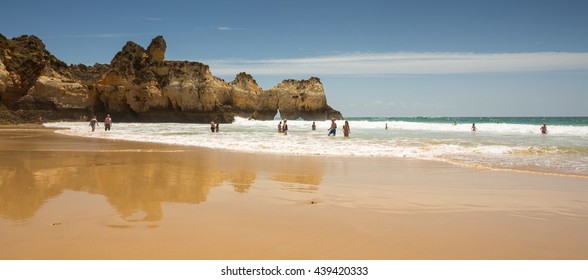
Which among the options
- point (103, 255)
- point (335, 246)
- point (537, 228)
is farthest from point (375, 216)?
point (103, 255)

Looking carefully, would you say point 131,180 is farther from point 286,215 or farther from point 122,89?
point 122,89

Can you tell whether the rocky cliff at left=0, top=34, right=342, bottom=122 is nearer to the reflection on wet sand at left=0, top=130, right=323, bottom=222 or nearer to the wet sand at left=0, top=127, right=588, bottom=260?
the reflection on wet sand at left=0, top=130, right=323, bottom=222

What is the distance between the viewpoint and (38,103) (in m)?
44.0

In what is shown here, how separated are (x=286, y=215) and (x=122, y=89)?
51558 mm

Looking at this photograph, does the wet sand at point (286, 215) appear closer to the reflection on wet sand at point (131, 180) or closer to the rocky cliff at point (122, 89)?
the reflection on wet sand at point (131, 180)

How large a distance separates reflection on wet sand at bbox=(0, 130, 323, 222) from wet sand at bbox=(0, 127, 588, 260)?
0.02 m

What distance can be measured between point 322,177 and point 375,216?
3296 millimetres

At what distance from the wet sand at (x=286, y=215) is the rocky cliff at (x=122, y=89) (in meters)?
40.0

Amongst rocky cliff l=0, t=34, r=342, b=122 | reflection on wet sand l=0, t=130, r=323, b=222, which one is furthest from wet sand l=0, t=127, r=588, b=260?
rocky cliff l=0, t=34, r=342, b=122

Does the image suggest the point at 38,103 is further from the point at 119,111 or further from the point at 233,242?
the point at 233,242

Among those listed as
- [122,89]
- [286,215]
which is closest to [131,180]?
[286,215]

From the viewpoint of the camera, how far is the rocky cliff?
43125 mm

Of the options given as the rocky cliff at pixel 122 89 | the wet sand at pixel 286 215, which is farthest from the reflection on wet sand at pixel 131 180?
the rocky cliff at pixel 122 89

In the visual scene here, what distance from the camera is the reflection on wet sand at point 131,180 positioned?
4.84 m
